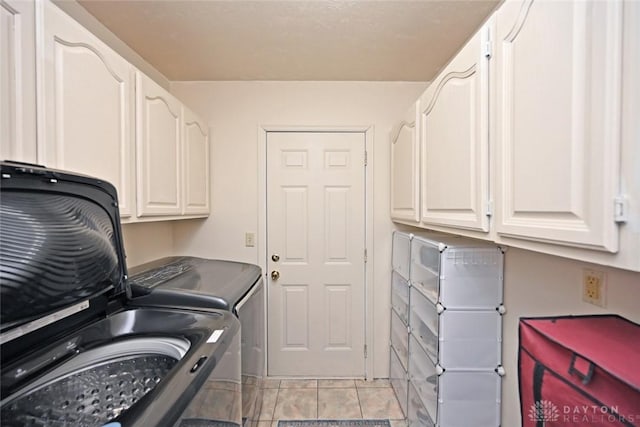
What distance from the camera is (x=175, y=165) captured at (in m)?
1.98

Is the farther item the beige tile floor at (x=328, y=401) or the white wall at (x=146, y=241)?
the beige tile floor at (x=328, y=401)

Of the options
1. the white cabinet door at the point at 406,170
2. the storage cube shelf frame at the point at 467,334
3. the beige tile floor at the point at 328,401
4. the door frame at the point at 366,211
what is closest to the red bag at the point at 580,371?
the storage cube shelf frame at the point at 467,334

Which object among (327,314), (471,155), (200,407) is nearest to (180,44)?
(471,155)

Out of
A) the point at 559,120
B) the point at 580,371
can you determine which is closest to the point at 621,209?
the point at 559,120

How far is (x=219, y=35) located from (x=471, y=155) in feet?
5.26

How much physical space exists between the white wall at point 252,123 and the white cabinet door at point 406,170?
18cm

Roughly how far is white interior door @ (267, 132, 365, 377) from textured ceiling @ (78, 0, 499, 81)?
0.60m

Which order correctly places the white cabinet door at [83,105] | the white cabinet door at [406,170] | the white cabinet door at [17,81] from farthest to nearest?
the white cabinet door at [406,170]
the white cabinet door at [83,105]
the white cabinet door at [17,81]

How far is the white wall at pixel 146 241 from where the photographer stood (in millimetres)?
2072

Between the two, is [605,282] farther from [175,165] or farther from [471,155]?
[175,165]

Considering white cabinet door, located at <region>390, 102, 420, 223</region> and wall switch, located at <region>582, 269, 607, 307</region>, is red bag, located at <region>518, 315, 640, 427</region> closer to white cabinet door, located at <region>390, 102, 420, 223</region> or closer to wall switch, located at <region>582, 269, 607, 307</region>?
wall switch, located at <region>582, 269, 607, 307</region>

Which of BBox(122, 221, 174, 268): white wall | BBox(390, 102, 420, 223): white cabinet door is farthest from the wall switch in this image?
BBox(122, 221, 174, 268): white wall

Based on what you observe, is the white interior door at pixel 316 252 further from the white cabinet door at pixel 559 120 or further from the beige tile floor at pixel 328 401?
the white cabinet door at pixel 559 120

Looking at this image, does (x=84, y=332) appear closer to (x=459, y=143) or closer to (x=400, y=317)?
(x=459, y=143)
